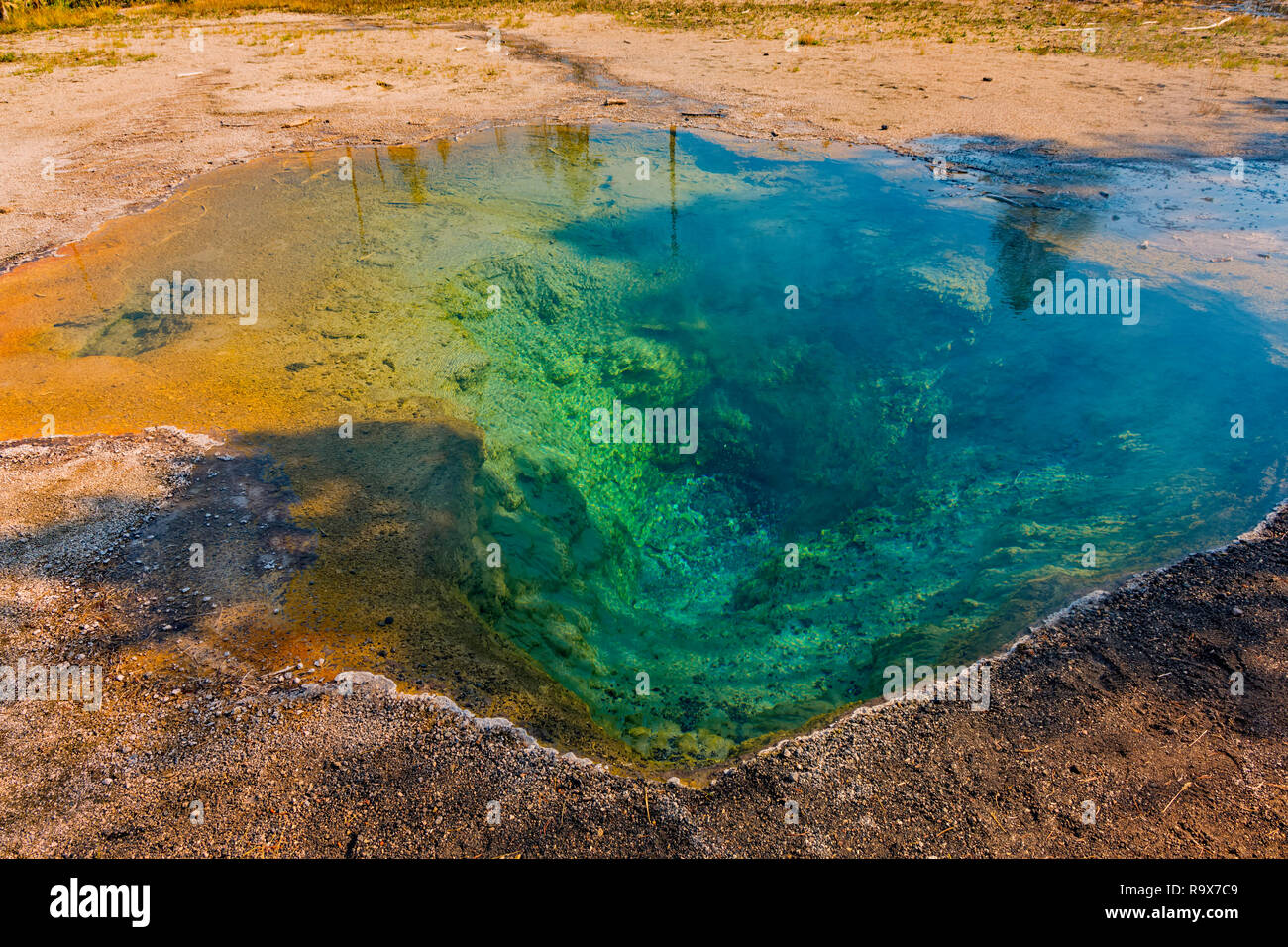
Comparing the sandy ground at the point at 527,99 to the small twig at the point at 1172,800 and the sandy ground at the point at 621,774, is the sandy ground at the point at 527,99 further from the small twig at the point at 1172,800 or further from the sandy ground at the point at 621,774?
the small twig at the point at 1172,800

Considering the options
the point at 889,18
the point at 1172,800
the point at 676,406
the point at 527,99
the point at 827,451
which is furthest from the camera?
the point at 889,18

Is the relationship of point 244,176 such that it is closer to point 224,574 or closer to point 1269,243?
point 224,574

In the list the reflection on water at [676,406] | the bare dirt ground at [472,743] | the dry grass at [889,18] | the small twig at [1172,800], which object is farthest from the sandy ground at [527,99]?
the small twig at [1172,800]

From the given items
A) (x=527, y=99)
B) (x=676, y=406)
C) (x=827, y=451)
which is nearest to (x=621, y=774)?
(x=827, y=451)

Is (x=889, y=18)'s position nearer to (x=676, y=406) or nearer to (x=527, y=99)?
(x=527, y=99)
